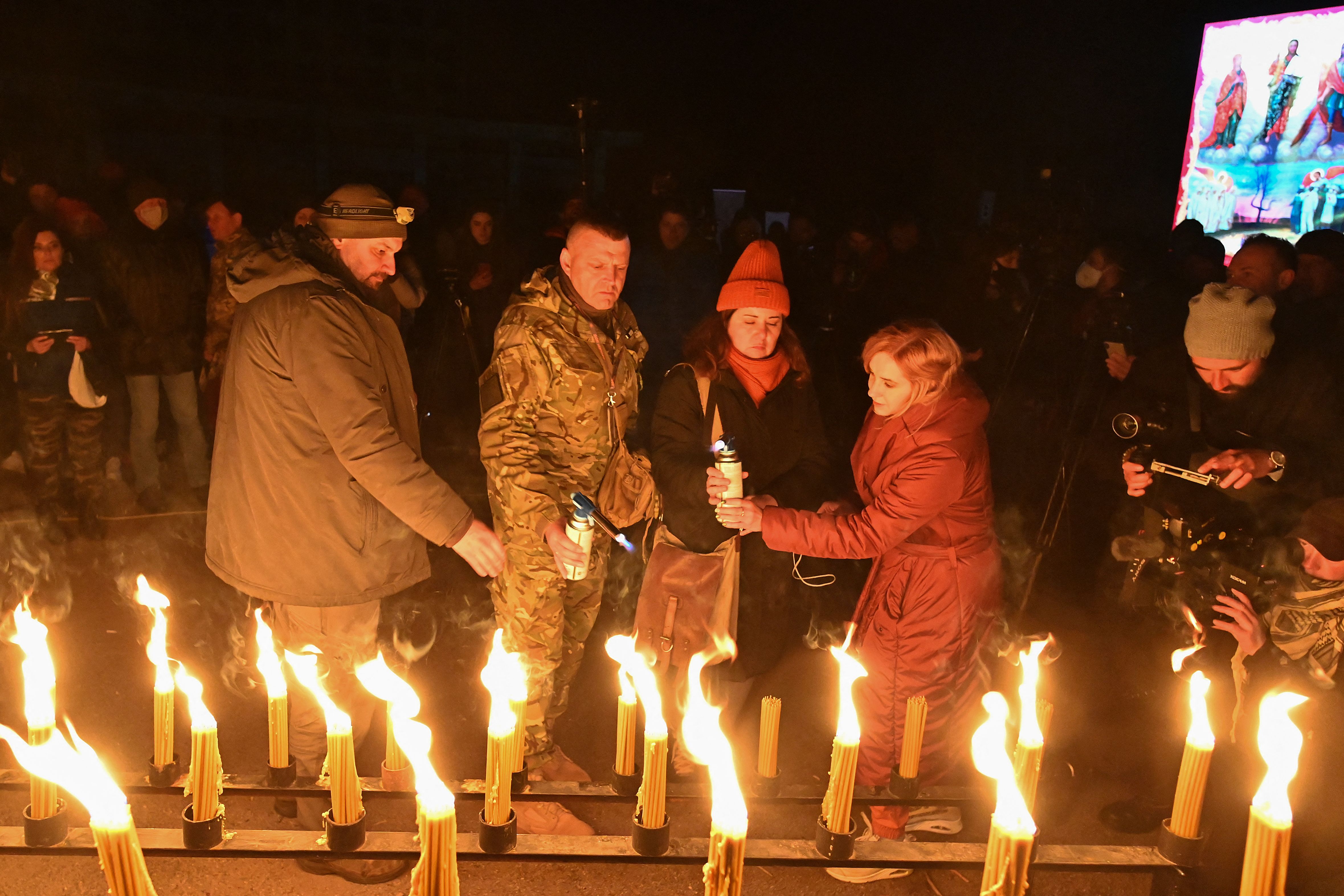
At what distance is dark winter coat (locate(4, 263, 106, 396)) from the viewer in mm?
5996

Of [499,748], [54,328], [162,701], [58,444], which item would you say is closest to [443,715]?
[162,701]

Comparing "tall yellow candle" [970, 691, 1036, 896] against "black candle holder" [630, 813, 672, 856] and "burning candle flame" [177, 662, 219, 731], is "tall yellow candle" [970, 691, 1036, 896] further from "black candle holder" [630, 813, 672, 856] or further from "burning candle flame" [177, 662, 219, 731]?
"burning candle flame" [177, 662, 219, 731]

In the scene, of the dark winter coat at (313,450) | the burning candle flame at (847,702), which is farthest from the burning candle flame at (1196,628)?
the dark winter coat at (313,450)

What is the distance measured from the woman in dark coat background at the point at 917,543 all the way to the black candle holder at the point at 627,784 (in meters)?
1.04

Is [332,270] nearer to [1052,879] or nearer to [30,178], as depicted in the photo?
[1052,879]

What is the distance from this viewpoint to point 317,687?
2.13 meters

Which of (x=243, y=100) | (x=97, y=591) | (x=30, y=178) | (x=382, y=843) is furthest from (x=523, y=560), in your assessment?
(x=243, y=100)

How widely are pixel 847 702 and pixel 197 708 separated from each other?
1400 mm

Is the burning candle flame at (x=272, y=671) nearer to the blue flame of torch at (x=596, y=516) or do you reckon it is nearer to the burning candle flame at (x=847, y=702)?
the blue flame of torch at (x=596, y=516)

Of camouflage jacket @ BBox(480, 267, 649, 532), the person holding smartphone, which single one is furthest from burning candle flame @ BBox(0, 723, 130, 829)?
the person holding smartphone

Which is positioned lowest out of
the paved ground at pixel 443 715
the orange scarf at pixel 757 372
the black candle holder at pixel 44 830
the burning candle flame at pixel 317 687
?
the paved ground at pixel 443 715

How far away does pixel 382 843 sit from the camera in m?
1.99

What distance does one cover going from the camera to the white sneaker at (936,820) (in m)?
3.36

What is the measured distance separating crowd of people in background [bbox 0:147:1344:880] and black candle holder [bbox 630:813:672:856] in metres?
1.16
